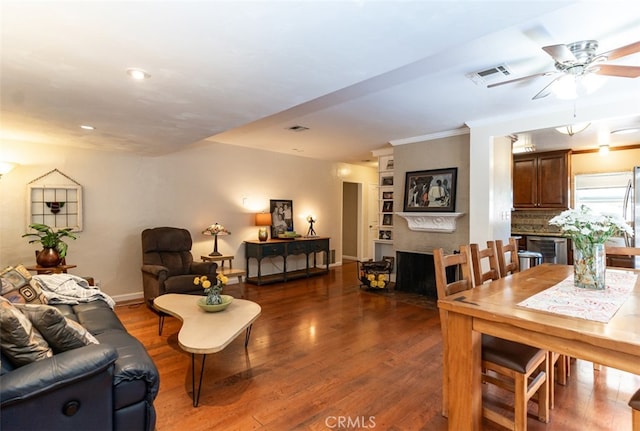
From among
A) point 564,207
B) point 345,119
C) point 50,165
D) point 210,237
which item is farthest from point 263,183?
point 564,207

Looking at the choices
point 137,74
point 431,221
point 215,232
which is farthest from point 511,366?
point 215,232

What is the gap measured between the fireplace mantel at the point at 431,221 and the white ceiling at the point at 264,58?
1577 millimetres

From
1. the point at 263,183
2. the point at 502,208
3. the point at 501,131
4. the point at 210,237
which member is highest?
the point at 501,131

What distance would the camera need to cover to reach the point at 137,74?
2051 mm

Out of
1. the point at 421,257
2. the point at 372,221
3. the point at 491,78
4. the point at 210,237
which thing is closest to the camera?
the point at 491,78

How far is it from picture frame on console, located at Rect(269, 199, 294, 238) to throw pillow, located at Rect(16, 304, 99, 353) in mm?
4585

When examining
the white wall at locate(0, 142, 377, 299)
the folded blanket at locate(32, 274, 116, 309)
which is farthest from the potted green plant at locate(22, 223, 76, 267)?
the folded blanket at locate(32, 274, 116, 309)

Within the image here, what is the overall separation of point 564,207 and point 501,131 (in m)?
2.50

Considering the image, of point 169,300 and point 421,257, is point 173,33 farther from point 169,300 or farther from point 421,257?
point 421,257

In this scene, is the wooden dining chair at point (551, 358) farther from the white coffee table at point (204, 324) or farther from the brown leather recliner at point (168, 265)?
the brown leather recliner at point (168, 265)

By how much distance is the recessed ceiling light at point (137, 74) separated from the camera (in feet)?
6.56

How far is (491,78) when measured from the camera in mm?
2781

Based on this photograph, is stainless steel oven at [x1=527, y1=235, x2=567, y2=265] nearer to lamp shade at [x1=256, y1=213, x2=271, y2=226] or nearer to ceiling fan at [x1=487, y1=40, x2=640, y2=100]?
ceiling fan at [x1=487, y1=40, x2=640, y2=100]

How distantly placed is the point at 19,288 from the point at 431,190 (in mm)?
4786
